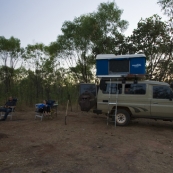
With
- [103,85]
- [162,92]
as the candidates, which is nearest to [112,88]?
[103,85]

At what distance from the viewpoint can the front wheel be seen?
8117 mm

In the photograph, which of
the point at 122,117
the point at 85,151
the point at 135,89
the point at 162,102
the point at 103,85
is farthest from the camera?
the point at 103,85

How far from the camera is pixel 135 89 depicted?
8.06 metres

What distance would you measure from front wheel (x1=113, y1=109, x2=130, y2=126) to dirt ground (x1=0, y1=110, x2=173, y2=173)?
28.7 inches

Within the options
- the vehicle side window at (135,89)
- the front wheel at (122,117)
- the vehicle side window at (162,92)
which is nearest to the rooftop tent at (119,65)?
the vehicle side window at (135,89)

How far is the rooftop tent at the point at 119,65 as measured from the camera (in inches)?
304

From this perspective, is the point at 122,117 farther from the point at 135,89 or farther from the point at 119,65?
the point at 119,65

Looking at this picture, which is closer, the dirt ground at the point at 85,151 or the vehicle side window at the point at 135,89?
the dirt ground at the point at 85,151

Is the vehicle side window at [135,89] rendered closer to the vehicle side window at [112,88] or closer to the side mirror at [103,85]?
the vehicle side window at [112,88]

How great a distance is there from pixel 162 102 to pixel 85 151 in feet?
13.3

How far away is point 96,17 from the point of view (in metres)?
14.6

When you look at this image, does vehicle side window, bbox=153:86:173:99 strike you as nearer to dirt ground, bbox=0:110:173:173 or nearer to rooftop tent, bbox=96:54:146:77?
rooftop tent, bbox=96:54:146:77

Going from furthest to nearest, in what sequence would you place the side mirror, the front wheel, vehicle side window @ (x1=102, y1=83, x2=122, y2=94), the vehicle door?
the side mirror, vehicle side window @ (x1=102, y1=83, x2=122, y2=94), the front wheel, the vehicle door

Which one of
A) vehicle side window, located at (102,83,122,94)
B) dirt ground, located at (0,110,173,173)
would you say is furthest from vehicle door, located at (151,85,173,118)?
vehicle side window, located at (102,83,122,94)
